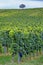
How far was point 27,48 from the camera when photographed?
78.5 feet

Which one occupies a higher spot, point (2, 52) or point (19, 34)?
point (19, 34)

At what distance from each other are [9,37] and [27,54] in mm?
2405

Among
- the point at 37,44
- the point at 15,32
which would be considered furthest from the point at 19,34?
the point at 37,44

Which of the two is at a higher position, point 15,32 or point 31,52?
point 15,32

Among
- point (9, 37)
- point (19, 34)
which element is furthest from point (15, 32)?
point (9, 37)

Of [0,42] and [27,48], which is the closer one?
[27,48]

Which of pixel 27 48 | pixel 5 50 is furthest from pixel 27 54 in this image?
pixel 5 50

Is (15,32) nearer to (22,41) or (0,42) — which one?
(22,41)

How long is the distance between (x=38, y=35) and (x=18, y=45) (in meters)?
3.37

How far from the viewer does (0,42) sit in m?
26.3

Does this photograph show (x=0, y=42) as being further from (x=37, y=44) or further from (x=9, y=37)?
(x=37, y=44)

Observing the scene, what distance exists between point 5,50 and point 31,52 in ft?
7.60

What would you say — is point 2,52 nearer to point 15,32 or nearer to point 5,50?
point 5,50

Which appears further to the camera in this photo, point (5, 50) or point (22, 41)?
point (5, 50)
